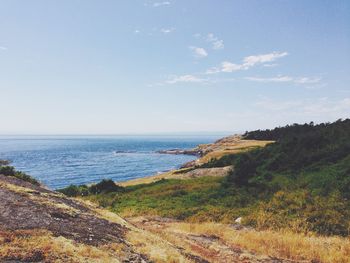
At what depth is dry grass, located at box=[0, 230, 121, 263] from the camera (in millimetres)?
8703

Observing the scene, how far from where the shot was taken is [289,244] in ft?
54.0

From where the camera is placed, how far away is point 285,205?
26.9 meters

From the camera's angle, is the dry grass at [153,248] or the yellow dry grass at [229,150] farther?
the yellow dry grass at [229,150]

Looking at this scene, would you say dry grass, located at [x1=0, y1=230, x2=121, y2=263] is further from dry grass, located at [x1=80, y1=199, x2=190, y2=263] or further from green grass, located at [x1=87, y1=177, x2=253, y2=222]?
green grass, located at [x1=87, y1=177, x2=253, y2=222]

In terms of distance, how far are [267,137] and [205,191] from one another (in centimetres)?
9174

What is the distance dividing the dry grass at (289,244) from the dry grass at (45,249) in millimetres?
8646

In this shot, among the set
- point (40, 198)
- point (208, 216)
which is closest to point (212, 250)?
point (40, 198)

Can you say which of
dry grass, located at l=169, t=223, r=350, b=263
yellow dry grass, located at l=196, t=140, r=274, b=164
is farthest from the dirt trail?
yellow dry grass, located at l=196, t=140, r=274, b=164

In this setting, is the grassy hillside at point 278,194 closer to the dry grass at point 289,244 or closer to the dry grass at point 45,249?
the dry grass at point 289,244

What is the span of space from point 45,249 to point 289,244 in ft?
38.6

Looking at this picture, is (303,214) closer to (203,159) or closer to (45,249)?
(45,249)

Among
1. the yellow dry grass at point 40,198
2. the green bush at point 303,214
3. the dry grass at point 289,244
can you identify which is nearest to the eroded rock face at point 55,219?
the yellow dry grass at point 40,198

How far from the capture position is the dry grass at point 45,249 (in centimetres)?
870

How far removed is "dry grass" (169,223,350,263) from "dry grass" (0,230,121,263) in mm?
Answer: 8646
